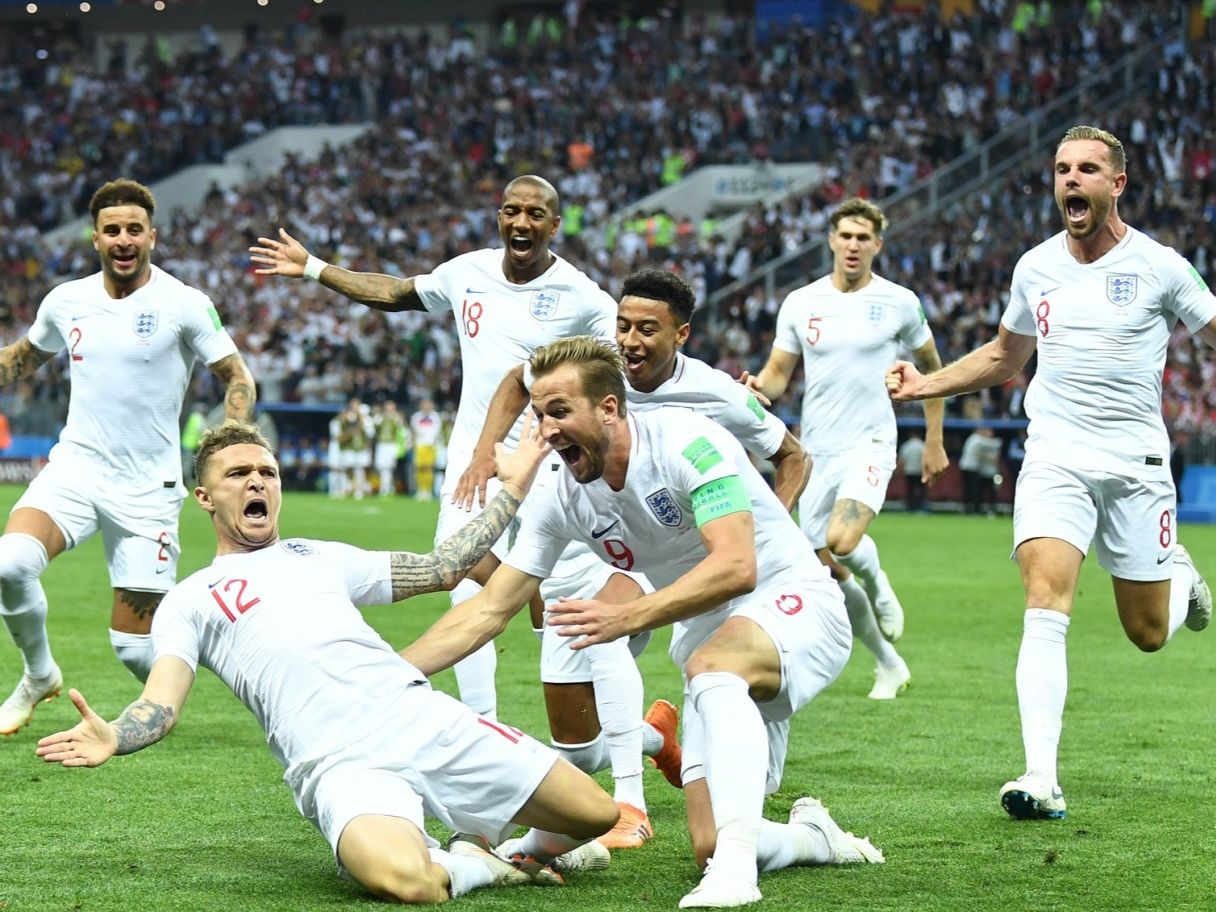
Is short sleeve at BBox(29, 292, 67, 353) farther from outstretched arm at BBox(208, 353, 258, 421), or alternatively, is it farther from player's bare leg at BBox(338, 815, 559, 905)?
player's bare leg at BBox(338, 815, 559, 905)

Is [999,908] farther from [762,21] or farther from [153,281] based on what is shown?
[762,21]

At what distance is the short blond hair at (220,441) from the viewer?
19.3ft

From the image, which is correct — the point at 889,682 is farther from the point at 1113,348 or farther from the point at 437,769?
the point at 437,769

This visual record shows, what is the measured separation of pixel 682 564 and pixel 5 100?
49.9 meters

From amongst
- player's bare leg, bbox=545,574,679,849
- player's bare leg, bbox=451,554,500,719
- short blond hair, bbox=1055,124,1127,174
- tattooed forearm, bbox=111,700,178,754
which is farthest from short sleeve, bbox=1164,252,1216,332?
tattooed forearm, bbox=111,700,178,754

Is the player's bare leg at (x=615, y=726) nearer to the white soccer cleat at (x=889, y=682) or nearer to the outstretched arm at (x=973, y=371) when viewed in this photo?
the outstretched arm at (x=973, y=371)

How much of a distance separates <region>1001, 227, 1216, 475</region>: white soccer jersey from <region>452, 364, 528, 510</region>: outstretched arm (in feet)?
7.28

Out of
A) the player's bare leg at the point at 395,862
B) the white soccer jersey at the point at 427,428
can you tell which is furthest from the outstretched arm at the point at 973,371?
the white soccer jersey at the point at 427,428

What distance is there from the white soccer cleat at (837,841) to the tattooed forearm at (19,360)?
195 inches

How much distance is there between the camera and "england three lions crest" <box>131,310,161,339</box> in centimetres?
891

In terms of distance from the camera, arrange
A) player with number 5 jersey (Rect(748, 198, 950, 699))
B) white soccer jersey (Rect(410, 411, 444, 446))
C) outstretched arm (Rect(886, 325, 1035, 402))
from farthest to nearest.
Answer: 1. white soccer jersey (Rect(410, 411, 444, 446))
2. player with number 5 jersey (Rect(748, 198, 950, 699))
3. outstretched arm (Rect(886, 325, 1035, 402))

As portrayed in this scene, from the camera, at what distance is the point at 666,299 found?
636 centimetres

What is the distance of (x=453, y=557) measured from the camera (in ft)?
20.3

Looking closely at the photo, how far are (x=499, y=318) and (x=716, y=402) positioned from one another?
1.67 meters
